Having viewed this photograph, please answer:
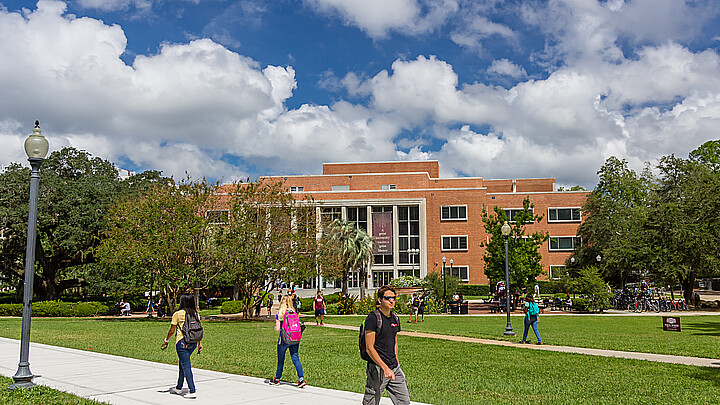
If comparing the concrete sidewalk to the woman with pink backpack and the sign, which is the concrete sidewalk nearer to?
the woman with pink backpack

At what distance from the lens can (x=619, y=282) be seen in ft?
211

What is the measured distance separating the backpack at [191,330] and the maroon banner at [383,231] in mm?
56827

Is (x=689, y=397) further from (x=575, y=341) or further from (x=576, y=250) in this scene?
(x=576, y=250)

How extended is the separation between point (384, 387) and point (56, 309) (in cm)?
3790

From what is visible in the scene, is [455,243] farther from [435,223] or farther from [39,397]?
[39,397]

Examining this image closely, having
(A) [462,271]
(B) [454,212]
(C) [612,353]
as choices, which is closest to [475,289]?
(A) [462,271]

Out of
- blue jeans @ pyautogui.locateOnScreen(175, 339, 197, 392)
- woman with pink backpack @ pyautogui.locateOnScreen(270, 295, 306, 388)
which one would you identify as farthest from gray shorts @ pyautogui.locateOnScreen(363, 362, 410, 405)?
blue jeans @ pyautogui.locateOnScreen(175, 339, 197, 392)

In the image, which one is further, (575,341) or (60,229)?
(60,229)

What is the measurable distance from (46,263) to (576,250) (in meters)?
51.4

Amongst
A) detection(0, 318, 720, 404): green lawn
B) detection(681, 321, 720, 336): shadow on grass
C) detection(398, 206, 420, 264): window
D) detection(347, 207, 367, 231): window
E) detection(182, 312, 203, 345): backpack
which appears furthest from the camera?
detection(347, 207, 367, 231): window

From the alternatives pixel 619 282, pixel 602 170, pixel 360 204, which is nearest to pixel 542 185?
pixel 602 170

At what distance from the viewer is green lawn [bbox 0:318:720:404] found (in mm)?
10492

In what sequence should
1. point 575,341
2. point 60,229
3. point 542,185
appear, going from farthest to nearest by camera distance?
point 542,185 → point 60,229 → point 575,341

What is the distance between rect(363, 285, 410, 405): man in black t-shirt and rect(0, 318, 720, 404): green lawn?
104 inches
